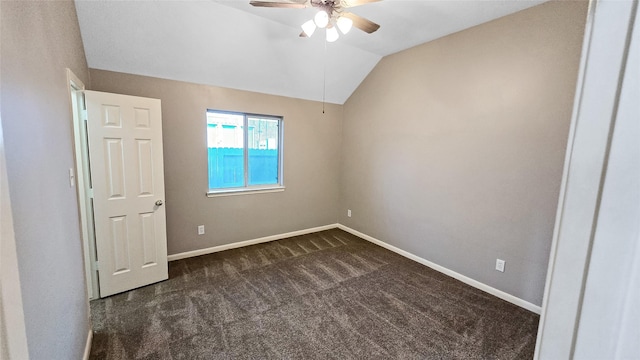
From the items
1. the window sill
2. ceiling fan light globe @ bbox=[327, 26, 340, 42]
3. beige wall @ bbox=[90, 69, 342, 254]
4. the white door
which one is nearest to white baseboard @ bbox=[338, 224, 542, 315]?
beige wall @ bbox=[90, 69, 342, 254]

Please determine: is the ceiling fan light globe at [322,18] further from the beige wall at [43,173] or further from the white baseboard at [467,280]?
the white baseboard at [467,280]

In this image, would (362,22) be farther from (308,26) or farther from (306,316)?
(306,316)

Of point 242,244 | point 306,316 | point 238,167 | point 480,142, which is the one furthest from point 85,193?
point 480,142

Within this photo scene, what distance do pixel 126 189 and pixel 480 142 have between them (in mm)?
3610

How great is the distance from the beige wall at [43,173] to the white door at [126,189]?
668mm

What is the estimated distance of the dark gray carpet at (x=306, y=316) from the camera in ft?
6.41

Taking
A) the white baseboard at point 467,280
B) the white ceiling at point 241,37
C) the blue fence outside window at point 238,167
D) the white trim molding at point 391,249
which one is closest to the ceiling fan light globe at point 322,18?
the white ceiling at point 241,37

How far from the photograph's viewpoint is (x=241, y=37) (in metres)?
2.88

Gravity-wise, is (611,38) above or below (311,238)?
above

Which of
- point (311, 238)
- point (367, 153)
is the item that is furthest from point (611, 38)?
point (311, 238)

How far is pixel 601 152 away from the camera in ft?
1.16

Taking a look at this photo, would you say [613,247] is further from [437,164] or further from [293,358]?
[437,164]

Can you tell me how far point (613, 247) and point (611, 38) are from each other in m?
0.27

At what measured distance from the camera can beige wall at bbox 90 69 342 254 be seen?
122 inches
